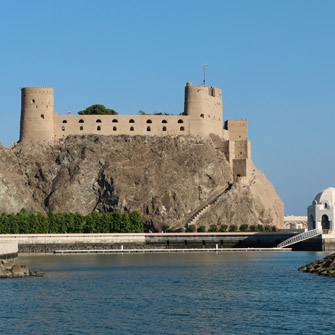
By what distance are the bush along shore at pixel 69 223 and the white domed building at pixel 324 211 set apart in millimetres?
29959

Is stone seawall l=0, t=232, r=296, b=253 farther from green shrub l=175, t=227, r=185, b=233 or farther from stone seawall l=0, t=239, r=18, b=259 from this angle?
stone seawall l=0, t=239, r=18, b=259

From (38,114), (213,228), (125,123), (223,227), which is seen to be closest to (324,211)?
(223,227)

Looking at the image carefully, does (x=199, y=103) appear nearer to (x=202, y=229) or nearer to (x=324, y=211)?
(x=202, y=229)

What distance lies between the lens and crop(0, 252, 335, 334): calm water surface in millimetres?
48000

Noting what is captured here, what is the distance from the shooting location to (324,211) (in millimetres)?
114750

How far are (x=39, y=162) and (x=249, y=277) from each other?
265 ft

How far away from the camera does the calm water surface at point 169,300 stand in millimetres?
48000

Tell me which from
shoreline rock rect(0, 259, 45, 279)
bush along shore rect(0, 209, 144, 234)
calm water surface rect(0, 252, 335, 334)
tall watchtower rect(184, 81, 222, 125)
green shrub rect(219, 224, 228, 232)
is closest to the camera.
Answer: calm water surface rect(0, 252, 335, 334)

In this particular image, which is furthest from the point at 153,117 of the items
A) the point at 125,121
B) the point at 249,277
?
the point at 249,277

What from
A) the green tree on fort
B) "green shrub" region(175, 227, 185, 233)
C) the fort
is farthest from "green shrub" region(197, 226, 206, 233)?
the green tree on fort

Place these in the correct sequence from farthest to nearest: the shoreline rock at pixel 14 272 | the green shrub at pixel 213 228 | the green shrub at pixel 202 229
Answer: the green shrub at pixel 213 228, the green shrub at pixel 202 229, the shoreline rock at pixel 14 272

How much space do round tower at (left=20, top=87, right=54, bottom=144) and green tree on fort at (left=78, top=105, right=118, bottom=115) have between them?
15.5 m

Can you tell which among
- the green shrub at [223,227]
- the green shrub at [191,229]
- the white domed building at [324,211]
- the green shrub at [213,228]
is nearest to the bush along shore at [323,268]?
the white domed building at [324,211]

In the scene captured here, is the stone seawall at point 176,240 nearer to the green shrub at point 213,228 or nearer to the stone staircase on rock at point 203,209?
the green shrub at point 213,228
